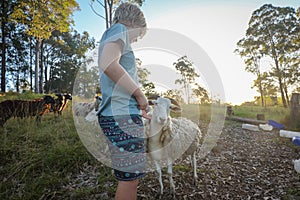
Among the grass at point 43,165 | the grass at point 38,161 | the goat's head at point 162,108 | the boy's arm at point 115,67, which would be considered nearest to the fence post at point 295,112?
the grass at point 43,165

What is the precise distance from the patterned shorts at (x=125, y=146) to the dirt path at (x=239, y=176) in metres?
1.70

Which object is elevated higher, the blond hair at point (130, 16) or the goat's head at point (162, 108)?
the blond hair at point (130, 16)

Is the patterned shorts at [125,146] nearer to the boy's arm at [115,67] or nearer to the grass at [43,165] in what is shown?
the boy's arm at [115,67]

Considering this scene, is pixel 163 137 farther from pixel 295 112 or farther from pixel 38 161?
pixel 295 112

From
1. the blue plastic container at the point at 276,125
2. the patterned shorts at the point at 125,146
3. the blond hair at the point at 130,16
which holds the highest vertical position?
the blond hair at the point at 130,16

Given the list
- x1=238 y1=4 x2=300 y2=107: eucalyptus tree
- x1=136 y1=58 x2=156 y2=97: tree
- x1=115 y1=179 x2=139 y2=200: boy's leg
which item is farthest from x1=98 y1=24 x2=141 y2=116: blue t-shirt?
x1=238 y1=4 x2=300 y2=107: eucalyptus tree

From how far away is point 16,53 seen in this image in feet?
77.2

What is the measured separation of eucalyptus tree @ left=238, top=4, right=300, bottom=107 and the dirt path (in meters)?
13.8

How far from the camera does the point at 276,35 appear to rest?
16.2m

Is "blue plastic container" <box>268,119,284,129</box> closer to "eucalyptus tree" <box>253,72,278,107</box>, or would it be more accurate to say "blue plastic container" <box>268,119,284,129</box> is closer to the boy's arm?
the boy's arm

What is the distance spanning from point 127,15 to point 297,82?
19181 millimetres

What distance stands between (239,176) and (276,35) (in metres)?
17.8

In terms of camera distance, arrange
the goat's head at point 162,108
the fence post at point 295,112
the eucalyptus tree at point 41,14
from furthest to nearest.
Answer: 1. the eucalyptus tree at point 41,14
2. the fence post at point 295,112
3. the goat's head at point 162,108

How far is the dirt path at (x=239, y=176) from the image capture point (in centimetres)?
267
